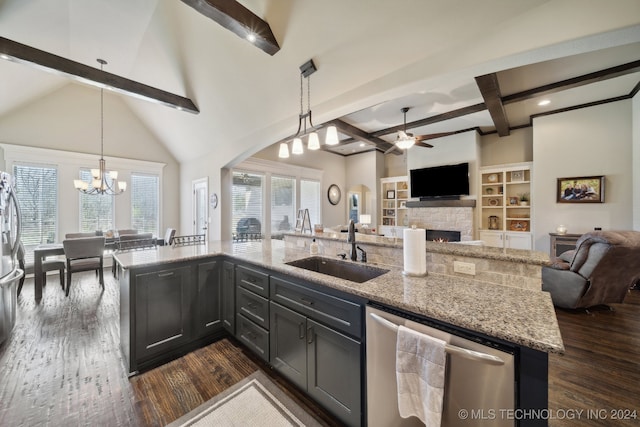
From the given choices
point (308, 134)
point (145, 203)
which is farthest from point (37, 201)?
point (308, 134)

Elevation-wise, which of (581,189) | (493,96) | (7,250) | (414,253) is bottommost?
(7,250)

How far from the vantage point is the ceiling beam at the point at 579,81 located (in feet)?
10.1

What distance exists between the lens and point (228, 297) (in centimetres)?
251

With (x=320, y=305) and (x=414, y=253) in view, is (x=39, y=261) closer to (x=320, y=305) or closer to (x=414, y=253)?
(x=320, y=305)

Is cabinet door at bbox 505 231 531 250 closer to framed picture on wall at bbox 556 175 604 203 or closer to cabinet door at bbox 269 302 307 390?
framed picture on wall at bbox 556 175 604 203

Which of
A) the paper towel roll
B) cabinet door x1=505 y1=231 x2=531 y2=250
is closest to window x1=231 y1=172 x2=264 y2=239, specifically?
the paper towel roll

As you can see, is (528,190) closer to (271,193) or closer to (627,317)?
(627,317)

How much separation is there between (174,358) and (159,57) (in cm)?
445

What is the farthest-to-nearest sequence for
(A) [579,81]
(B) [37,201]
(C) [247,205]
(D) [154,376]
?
1. (C) [247,205]
2. (B) [37,201]
3. (A) [579,81]
4. (D) [154,376]

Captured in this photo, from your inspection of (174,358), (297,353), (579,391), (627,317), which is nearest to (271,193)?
(174,358)

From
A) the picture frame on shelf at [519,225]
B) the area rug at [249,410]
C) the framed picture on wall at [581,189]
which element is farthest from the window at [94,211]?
the framed picture on wall at [581,189]

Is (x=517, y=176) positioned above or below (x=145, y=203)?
above

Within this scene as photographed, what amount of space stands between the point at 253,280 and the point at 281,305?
0.43 m

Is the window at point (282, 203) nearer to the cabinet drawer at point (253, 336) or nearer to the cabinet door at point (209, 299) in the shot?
the cabinet door at point (209, 299)
